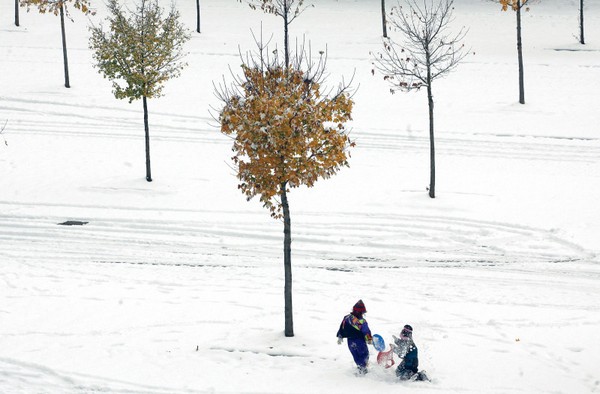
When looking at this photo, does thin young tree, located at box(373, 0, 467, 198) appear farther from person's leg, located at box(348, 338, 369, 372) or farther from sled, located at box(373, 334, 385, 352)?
person's leg, located at box(348, 338, 369, 372)

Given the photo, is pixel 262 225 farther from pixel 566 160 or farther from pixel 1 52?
pixel 1 52

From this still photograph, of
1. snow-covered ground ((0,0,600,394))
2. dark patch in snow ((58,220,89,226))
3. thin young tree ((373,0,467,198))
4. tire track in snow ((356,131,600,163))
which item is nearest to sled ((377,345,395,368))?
snow-covered ground ((0,0,600,394))

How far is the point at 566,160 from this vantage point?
27.0 metres

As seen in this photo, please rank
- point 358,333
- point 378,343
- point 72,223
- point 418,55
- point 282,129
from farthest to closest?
point 418,55 < point 72,223 < point 282,129 < point 378,343 < point 358,333

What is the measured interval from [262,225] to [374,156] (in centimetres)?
820

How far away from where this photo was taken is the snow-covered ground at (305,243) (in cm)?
1260

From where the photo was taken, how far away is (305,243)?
66.7 ft

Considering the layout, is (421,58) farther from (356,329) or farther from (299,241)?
(356,329)

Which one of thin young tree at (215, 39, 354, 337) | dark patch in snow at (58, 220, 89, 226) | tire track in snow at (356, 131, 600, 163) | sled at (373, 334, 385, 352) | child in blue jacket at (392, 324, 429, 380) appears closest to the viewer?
child in blue jacket at (392, 324, 429, 380)

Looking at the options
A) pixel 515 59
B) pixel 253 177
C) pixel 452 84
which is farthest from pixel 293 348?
pixel 515 59

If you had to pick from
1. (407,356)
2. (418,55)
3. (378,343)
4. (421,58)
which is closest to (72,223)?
(378,343)

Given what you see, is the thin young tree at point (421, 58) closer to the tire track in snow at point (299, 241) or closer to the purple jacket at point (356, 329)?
the tire track in snow at point (299, 241)

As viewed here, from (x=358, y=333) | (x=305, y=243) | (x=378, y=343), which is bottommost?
(x=378, y=343)

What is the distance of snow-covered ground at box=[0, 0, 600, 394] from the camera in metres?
12.6
